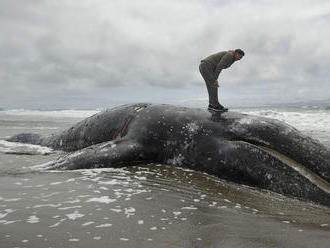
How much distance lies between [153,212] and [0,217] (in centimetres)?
171

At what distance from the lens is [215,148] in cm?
684

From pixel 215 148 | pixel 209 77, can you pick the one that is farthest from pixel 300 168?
pixel 209 77

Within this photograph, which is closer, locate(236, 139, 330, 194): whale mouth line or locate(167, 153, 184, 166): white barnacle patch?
locate(236, 139, 330, 194): whale mouth line

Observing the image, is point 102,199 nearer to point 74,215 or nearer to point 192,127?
point 74,215

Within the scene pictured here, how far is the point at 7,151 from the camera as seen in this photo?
9.59 metres

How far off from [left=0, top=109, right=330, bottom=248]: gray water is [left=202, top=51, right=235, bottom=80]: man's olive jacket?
317 cm

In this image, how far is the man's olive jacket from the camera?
28.7 feet

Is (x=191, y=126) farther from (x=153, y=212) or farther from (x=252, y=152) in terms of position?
(x=153, y=212)

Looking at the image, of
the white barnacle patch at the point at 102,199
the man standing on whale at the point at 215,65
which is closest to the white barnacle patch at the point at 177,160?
the man standing on whale at the point at 215,65

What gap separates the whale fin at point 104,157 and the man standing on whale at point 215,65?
7.81 feet

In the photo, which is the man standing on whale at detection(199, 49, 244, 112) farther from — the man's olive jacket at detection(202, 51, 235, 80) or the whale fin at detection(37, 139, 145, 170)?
the whale fin at detection(37, 139, 145, 170)

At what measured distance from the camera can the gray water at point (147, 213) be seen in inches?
139

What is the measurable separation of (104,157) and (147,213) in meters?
2.96

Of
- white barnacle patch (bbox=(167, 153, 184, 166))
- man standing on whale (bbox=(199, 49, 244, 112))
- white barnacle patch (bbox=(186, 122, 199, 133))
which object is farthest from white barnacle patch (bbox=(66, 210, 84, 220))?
man standing on whale (bbox=(199, 49, 244, 112))
